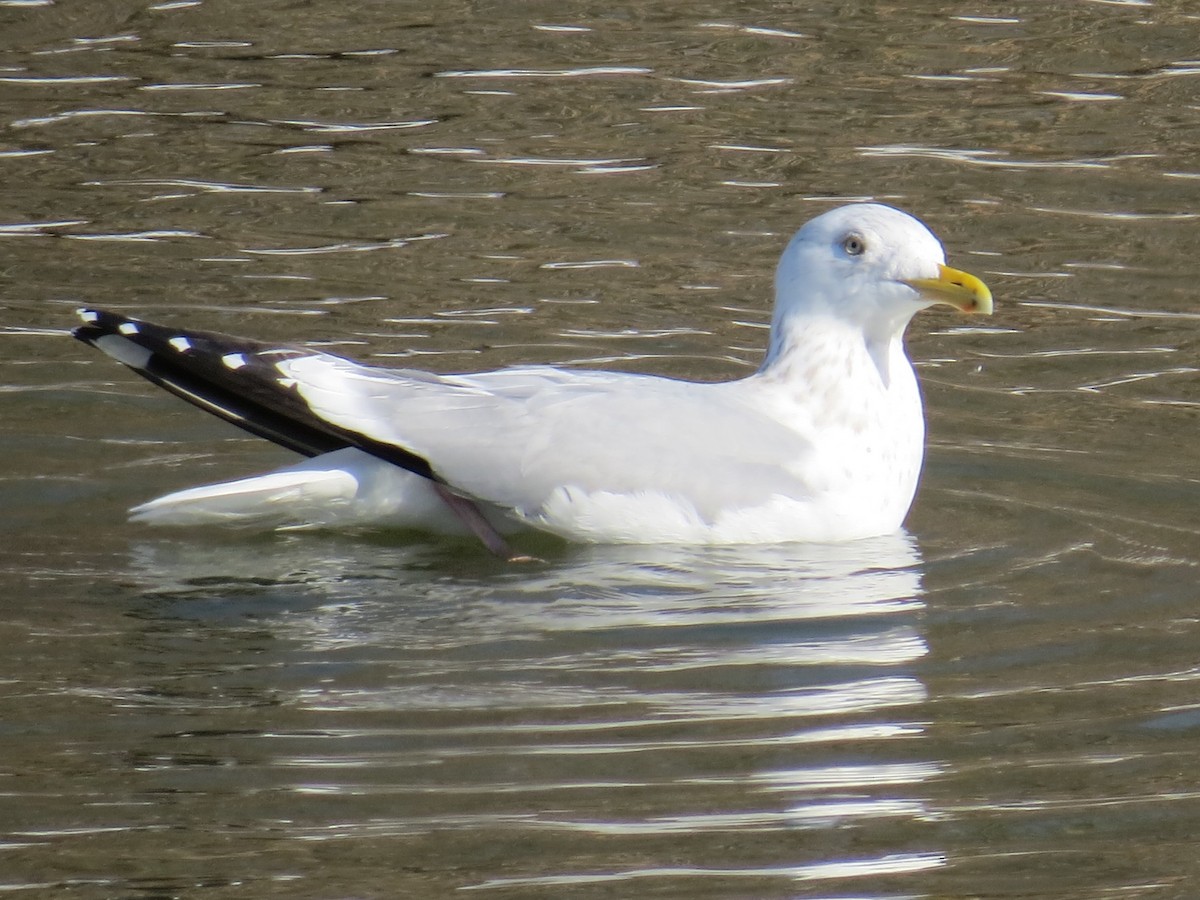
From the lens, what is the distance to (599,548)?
19.9ft

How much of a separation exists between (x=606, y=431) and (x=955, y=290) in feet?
3.56

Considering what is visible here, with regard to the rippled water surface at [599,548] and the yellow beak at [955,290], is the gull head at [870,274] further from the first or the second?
the rippled water surface at [599,548]

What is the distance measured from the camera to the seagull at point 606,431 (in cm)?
594

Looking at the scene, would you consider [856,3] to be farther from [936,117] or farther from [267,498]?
[267,498]

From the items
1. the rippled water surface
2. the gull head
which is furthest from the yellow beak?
the rippled water surface

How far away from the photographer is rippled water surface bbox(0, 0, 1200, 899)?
4242 millimetres

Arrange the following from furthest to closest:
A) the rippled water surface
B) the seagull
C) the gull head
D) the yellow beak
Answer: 1. the gull head
2. the yellow beak
3. the seagull
4. the rippled water surface

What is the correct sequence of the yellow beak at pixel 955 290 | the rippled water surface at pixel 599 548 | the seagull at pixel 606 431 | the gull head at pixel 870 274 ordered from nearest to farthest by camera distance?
the rippled water surface at pixel 599 548 → the seagull at pixel 606 431 → the yellow beak at pixel 955 290 → the gull head at pixel 870 274

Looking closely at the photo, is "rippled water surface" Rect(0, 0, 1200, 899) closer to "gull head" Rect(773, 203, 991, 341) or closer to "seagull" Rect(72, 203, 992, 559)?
"seagull" Rect(72, 203, 992, 559)

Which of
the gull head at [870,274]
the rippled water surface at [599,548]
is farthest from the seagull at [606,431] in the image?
the rippled water surface at [599,548]

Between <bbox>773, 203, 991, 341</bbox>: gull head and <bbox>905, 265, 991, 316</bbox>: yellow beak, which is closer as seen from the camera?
<bbox>905, 265, 991, 316</bbox>: yellow beak

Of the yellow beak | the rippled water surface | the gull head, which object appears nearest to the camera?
the rippled water surface

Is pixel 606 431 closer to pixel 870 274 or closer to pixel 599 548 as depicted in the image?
pixel 599 548

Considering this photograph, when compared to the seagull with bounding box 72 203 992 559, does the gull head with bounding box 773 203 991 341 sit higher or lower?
higher
